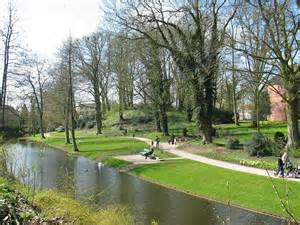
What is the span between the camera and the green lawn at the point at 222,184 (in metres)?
20.5

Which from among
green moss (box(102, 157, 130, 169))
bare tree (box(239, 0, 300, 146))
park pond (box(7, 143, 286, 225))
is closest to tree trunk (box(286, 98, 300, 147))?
bare tree (box(239, 0, 300, 146))

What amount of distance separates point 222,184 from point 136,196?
4.88 meters

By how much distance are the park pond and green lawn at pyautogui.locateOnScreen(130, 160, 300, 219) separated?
0.73 m

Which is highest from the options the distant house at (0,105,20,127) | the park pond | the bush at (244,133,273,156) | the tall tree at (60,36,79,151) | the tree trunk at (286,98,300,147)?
the tall tree at (60,36,79,151)

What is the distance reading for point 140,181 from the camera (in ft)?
95.4

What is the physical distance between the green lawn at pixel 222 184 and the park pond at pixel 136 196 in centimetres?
73

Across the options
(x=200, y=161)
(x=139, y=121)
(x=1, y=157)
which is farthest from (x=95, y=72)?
(x=1, y=157)

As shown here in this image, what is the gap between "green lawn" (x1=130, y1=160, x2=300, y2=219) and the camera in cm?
2055

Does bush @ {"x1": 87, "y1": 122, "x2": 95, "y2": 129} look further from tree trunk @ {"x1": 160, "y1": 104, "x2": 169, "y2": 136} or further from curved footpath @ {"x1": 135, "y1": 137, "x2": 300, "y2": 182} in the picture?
curved footpath @ {"x1": 135, "y1": 137, "x2": 300, "y2": 182}

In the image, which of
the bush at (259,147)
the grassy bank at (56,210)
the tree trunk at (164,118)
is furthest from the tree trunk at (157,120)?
the grassy bank at (56,210)

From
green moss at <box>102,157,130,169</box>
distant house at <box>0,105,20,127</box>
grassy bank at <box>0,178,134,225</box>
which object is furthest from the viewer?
green moss at <box>102,157,130,169</box>

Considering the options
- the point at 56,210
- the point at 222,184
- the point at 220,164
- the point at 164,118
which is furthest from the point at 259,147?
the point at 164,118

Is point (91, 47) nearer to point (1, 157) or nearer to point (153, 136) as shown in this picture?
point (153, 136)

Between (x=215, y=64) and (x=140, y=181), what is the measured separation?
13.5m
